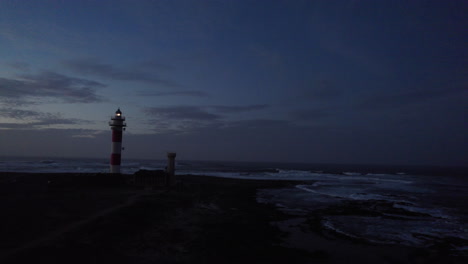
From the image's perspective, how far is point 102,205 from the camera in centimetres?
1680


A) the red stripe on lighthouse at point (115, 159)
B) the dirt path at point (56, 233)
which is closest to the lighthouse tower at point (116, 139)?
the red stripe on lighthouse at point (115, 159)

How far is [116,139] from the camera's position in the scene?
2603 cm

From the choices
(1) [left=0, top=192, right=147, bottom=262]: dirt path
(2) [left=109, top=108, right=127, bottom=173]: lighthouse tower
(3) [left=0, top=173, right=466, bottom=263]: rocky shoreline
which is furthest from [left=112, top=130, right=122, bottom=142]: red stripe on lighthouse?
(1) [left=0, top=192, right=147, bottom=262]: dirt path

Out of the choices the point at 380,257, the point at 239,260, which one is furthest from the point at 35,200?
the point at 380,257

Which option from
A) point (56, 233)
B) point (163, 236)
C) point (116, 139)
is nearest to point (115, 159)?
point (116, 139)

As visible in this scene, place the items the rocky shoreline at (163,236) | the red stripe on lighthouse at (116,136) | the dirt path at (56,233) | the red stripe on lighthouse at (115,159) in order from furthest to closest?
the red stripe on lighthouse at (116,136) < the red stripe on lighthouse at (115,159) < the rocky shoreline at (163,236) < the dirt path at (56,233)

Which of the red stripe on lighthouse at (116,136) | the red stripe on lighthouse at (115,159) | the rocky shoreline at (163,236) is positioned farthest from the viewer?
the red stripe on lighthouse at (116,136)

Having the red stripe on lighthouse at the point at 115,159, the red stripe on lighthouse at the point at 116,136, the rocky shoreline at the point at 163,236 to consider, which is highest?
the red stripe on lighthouse at the point at 116,136

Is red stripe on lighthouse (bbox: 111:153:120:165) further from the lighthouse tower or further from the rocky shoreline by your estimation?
the rocky shoreline

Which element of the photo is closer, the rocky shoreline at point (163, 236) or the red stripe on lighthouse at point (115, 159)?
the rocky shoreline at point (163, 236)

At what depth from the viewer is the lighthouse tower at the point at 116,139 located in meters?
26.0

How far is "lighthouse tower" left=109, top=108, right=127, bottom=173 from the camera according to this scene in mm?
25975

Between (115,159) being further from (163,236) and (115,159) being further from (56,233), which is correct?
(163,236)

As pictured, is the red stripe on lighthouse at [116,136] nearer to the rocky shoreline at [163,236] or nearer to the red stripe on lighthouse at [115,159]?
the red stripe on lighthouse at [115,159]
